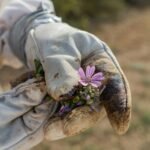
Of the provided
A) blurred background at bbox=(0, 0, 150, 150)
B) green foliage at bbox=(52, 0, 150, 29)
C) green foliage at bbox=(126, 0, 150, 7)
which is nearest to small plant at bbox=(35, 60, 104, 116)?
blurred background at bbox=(0, 0, 150, 150)

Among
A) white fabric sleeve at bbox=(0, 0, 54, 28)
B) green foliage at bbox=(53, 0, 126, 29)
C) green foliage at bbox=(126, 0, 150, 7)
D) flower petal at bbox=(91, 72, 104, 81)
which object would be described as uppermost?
flower petal at bbox=(91, 72, 104, 81)

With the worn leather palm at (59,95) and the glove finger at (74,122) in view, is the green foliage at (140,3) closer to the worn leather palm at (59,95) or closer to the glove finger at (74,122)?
the worn leather palm at (59,95)

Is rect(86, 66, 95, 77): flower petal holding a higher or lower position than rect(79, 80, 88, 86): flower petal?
higher

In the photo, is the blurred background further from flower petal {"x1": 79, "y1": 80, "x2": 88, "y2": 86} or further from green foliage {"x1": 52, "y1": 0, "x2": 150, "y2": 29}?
flower petal {"x1": 79, "y1": 80, "x2": 88, "y2": 86}

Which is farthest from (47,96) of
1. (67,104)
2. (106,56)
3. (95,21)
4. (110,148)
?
(95,21)

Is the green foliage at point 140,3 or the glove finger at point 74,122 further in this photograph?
the green foliage at point 140,3

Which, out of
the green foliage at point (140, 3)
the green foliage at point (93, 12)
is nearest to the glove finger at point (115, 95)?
the green foliage at point (93, 12)

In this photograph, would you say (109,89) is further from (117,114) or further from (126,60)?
(126,60)

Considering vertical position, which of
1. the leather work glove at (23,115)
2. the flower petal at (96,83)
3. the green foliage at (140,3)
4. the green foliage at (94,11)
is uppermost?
the flower petal at (96,83)
